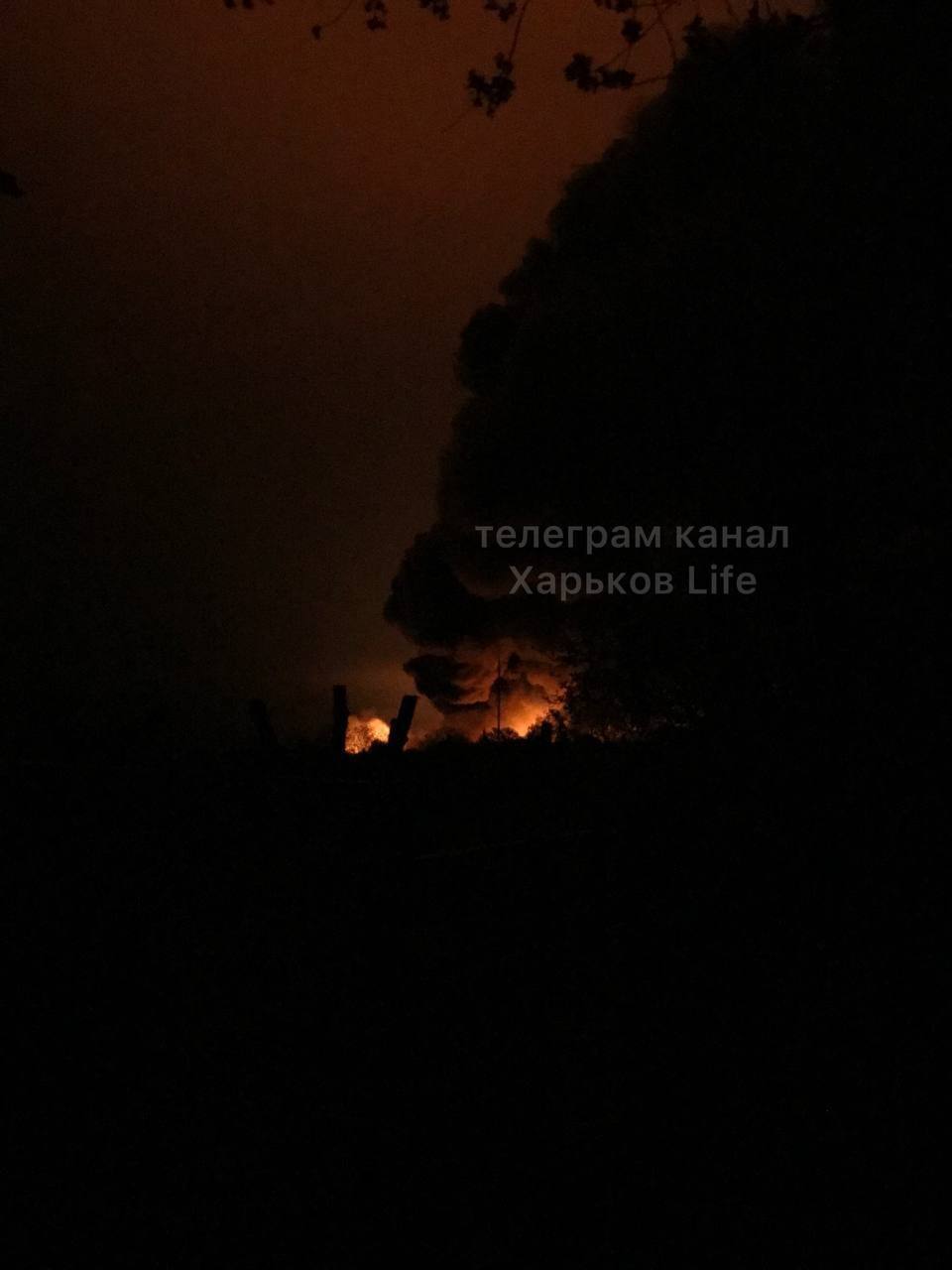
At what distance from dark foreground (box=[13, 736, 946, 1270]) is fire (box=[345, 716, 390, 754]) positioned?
8854 millimetres

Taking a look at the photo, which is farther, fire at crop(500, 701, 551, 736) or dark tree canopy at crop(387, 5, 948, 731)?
fire at crop(500, 701, 551, 736)

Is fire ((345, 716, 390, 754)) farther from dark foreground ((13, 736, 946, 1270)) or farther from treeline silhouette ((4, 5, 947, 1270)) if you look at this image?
dark foreground ((13, 736, 946, 1270))

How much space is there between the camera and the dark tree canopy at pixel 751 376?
5.64 m

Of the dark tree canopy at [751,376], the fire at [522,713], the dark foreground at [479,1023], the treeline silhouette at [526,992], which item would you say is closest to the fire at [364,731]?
the fire at [522,713]

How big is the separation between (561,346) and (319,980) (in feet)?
26.4

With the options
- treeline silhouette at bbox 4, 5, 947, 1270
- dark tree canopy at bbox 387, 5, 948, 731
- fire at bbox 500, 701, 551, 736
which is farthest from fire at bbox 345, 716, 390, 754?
treeline silhouette at bbox 4, 5, 947, 1270

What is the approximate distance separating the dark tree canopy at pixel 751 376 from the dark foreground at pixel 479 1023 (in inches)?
35.4

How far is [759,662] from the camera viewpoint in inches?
188

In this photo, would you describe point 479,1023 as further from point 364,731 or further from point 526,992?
point 364,731

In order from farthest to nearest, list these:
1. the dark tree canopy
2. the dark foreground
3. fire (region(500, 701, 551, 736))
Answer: fire (region(500, 701, 551, 736)), the dark tree canopy, the dark foreground

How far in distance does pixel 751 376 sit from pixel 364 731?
273 inches

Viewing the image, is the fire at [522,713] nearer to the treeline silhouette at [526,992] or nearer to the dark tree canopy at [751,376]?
the dark tree canopy at [751,376]

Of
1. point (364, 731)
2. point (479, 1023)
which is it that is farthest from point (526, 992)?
point (364, 731)

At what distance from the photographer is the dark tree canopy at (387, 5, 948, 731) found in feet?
18.5
